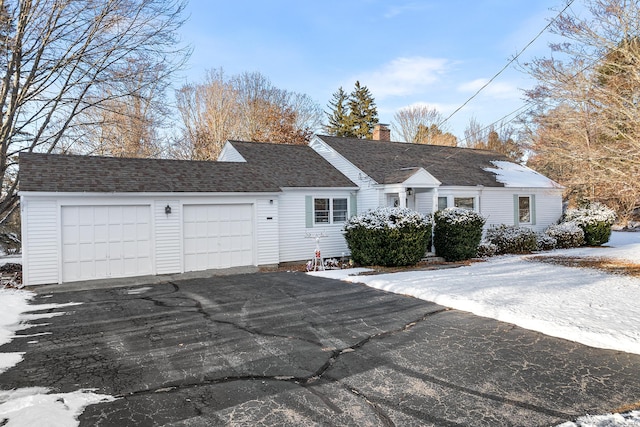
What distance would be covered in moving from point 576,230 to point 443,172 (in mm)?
6762

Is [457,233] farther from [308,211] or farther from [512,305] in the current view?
[512,305]

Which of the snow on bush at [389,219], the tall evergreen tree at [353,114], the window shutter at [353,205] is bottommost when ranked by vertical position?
the snow on bush at [389,219]

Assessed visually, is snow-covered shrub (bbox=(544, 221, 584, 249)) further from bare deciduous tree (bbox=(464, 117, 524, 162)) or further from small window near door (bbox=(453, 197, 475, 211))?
bare deciduous tree (bbox=(464, 117, 524, 162))

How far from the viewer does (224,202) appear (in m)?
12.9

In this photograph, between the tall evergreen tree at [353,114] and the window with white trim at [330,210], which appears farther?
the tall evergreen tree at [353,114]

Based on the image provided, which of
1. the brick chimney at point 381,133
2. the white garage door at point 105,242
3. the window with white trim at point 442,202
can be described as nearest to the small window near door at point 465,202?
the window with white trim at point 442,202

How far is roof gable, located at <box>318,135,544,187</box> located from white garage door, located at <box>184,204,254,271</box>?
5502mm

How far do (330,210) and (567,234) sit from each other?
36.6ft

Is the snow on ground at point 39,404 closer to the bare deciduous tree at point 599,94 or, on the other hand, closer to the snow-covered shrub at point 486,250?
the bare deciduous tree at point 599,94

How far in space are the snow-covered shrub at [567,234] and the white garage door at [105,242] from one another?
670 inches

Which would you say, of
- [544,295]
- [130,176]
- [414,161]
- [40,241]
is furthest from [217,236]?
[414,161]

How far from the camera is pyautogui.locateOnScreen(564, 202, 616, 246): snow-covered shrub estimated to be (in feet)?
60.7

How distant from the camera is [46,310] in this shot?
8.01 meters

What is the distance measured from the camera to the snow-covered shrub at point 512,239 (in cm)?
1667
